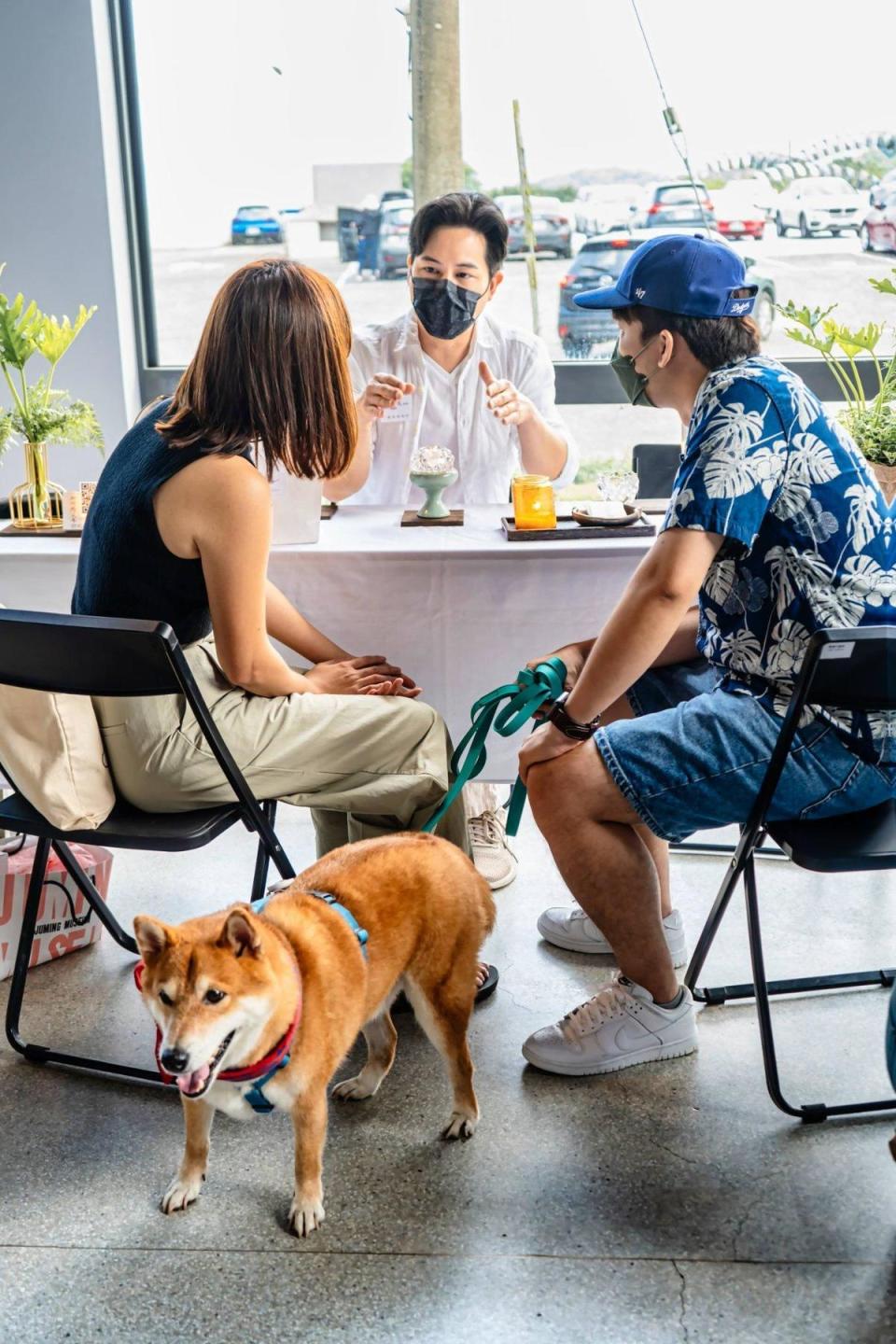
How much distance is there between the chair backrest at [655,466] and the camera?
337 centimetres

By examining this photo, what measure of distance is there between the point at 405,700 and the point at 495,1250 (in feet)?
3.03

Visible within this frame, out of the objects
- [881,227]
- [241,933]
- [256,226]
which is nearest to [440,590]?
[241,933]

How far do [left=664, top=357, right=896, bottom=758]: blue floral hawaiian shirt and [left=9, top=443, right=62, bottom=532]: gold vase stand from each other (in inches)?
58.3

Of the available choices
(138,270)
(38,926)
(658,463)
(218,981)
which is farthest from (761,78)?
(218,981)

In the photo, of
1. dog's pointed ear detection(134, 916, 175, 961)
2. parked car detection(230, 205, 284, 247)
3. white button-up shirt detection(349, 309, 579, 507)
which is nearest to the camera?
dog's pointed ear detection(134, 916, 175, 961)

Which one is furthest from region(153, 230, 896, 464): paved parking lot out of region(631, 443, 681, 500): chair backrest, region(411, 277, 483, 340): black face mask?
region(411, 277, 483, 340): black face mask

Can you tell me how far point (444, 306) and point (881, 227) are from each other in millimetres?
2566

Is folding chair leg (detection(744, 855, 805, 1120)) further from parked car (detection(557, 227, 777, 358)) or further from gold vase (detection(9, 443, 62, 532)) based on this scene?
parked car (detection(557, 227, 777, 358))

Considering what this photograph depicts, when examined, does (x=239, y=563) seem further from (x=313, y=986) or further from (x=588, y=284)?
(x=588, y=284)

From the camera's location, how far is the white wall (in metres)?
4.30

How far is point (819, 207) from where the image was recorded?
4.75 m

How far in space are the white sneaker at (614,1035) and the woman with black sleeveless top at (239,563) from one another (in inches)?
17.3

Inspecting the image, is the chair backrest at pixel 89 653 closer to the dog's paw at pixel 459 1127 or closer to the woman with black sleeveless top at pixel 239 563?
the woman with black sleeveless top at pixel 239 563

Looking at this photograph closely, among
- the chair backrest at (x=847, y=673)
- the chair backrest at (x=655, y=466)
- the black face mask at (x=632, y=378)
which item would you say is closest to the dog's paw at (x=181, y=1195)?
the chair backrest at (x=847, y=673)
